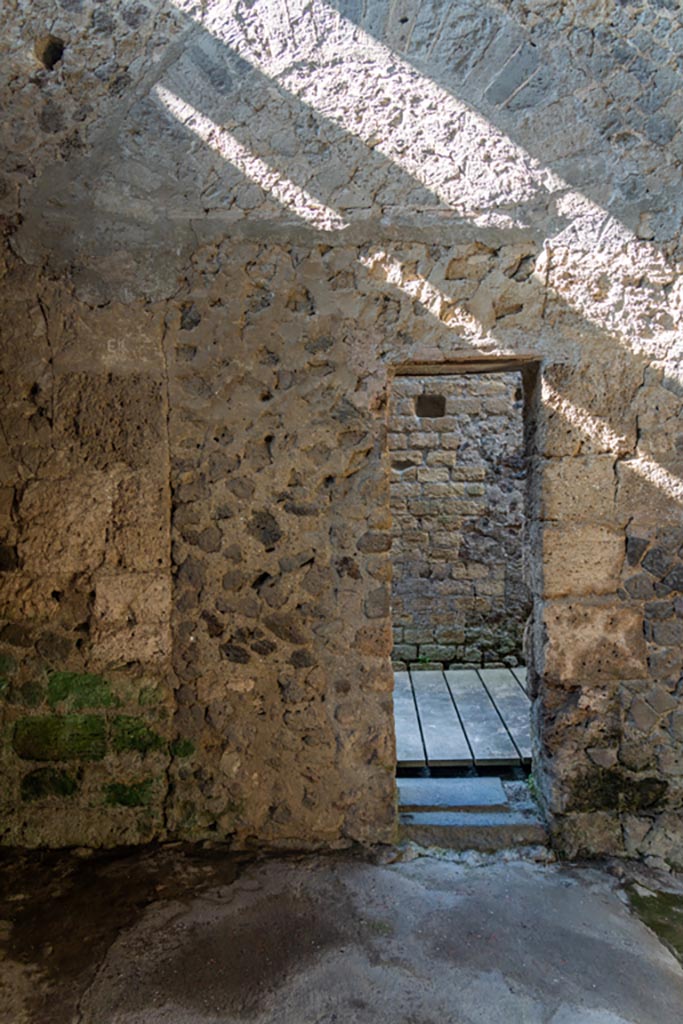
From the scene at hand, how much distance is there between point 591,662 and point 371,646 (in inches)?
30.6

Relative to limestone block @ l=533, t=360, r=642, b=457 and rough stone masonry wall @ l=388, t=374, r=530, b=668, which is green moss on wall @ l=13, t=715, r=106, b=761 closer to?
limestone block @ l=533, t=360, r=642, b=457

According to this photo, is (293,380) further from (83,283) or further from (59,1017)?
(59,1017)

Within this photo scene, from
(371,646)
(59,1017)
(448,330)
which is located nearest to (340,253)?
(448,330)

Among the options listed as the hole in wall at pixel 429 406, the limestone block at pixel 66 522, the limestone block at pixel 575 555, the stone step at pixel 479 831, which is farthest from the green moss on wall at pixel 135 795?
the hole in wall at pixel 429 406

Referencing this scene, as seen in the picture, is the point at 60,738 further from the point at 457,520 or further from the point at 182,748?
the point at 457,520

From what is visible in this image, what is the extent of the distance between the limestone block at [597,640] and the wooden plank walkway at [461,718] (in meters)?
0.84

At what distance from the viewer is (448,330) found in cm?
248

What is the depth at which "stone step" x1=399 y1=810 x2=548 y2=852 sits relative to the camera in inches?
101

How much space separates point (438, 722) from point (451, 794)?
0.76 meters

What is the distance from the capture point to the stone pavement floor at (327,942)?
1812 mm

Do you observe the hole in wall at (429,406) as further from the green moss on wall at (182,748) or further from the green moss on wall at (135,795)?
the green moss on wall at (135,795)

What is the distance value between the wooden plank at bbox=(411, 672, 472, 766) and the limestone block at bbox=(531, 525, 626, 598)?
109 cm

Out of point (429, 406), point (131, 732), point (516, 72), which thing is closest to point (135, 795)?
point (131, 732)

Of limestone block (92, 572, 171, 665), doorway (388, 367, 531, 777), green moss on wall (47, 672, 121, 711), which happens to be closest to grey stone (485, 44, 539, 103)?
limestone block (92, 572, 171, 665)
